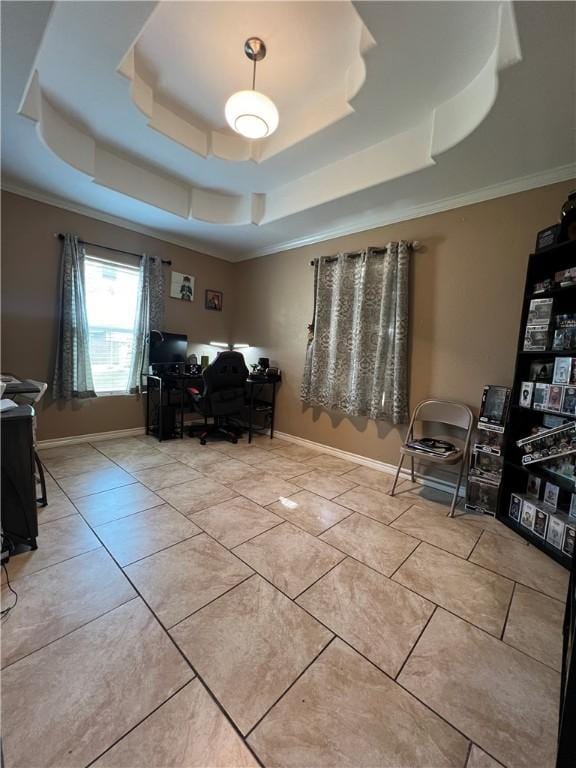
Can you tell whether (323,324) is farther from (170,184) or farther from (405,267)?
(170,184)

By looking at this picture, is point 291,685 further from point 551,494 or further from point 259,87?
point 259,87

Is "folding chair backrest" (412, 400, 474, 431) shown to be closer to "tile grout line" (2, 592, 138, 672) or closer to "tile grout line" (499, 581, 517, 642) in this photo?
"tile grout line" (499, 581, 517, 642)

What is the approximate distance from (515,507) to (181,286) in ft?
13.7

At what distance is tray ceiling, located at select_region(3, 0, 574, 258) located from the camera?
150cm

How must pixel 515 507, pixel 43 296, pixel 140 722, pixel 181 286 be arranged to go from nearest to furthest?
pixel 140 722
pixel 515 507
pixel 43 296
pixel 181 286

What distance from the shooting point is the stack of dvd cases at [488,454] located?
218 cm

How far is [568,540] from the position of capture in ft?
5.57

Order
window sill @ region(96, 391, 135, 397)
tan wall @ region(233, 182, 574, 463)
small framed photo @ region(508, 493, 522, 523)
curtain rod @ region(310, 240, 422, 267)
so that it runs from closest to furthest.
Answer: small framed photo @ region(508, 493, 522, 523) < tan wall @ region(233, 182, 574, 463) < curtain rod @ region(310, 240, 422, 267) < window sill @ region(96, 391, 135, 397)

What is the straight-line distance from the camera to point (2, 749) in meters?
0.81

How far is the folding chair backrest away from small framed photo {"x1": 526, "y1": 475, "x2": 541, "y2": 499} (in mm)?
510

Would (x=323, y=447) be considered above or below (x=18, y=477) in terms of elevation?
below

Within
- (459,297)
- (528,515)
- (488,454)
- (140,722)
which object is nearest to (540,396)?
(488,454)

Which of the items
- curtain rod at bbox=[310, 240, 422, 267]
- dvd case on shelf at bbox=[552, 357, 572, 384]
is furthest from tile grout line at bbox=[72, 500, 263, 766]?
curtain rod at bbox=[310, 240, 422, 267]

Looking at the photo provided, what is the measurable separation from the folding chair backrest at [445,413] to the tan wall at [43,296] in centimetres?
332
